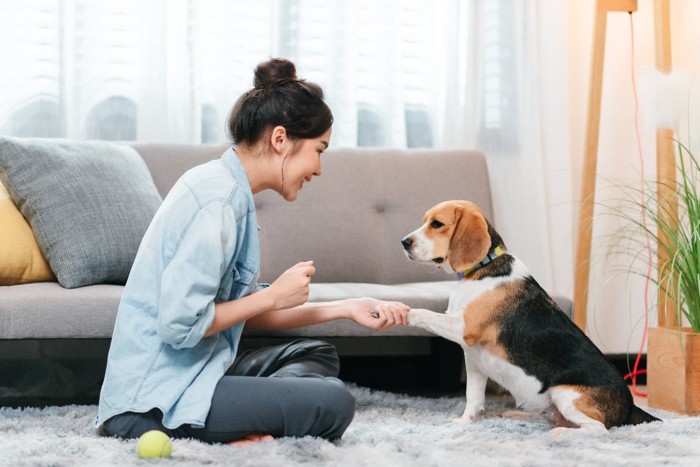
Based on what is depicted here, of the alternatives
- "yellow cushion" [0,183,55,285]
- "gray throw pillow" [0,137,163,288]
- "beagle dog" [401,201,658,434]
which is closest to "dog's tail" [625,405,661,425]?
Answer: "beagle dog" [401,201,658,434]

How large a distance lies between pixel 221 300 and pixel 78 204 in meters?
0.91

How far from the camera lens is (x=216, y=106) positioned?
138 inches

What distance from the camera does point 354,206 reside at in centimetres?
332

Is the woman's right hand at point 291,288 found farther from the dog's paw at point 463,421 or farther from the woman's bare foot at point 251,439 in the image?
the dog's paw at point 463,421

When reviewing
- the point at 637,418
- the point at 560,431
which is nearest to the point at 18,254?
the point at 560,431

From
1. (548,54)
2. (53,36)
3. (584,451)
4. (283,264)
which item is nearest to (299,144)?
(584,451)

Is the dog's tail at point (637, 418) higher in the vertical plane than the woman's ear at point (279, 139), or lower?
lower

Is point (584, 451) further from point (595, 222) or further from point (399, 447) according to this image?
point (595, 222)

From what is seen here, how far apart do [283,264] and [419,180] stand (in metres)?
0.63

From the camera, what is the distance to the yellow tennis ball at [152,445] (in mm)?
1804

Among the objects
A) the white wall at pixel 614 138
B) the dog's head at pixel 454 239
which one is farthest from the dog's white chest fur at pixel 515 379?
the white wall at pixel 614 138

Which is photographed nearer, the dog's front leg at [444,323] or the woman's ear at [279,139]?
the woman's ear at [279,139]

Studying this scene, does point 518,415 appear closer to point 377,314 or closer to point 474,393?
point 474,393

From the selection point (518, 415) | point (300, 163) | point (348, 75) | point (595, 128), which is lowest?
point (518, 415)
